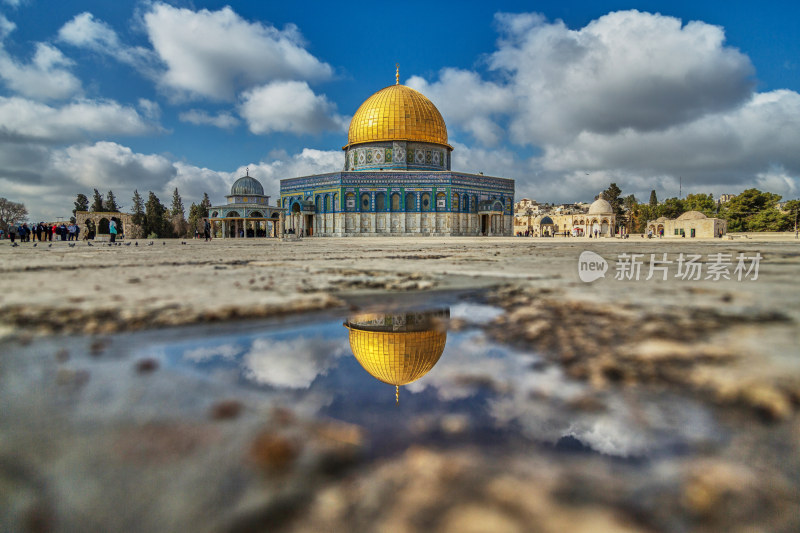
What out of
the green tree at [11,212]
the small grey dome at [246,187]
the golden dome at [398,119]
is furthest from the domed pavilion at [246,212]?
the green tree at [11,212]

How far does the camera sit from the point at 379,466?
1.82ft

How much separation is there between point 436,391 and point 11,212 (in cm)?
6154

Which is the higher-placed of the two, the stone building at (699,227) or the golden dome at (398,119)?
the golden dome at (398,119)

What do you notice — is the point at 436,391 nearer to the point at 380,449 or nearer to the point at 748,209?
the point at 380,449

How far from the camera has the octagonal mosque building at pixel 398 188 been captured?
30.1m

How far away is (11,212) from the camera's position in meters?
46.0

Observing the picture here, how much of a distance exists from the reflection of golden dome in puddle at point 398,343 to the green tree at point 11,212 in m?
59.2

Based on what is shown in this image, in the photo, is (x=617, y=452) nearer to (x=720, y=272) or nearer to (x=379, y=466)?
(x=379, y=466)

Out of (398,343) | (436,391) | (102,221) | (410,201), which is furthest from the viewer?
(102,221)

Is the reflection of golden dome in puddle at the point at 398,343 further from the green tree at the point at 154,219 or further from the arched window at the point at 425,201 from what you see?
the green tree at the point at 154,219

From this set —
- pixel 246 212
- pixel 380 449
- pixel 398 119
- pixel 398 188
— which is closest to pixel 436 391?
pixel 380 449

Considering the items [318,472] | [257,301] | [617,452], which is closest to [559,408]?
[617,452]

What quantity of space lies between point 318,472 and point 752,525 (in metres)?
0.46

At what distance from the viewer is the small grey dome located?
35.3 m
